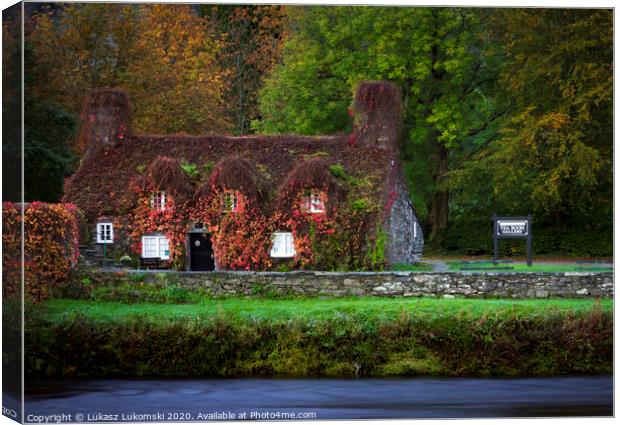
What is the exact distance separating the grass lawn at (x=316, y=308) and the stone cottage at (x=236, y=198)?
3825 millimetres

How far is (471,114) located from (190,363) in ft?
49.9

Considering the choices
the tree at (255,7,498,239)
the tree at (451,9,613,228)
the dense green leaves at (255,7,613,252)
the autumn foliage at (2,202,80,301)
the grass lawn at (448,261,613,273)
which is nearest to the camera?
the autumn foliage at (2,202,80,301)

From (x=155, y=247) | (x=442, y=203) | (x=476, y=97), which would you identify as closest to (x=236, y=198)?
(x=155, y=247)

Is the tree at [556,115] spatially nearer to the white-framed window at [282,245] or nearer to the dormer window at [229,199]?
the white-framed window at [282,245]

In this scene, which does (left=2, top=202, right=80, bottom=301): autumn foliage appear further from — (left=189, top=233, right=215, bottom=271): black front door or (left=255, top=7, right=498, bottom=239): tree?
(left=255, top=7, right=498, bottom=239): tree

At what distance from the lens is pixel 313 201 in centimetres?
2869

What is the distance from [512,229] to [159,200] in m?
8.36

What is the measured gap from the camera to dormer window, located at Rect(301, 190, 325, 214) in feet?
93.7

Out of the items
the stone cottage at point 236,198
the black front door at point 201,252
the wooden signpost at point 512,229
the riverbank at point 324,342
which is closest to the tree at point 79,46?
the riverbank at point 324,342

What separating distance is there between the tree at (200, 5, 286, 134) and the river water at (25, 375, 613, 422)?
607 centimetres

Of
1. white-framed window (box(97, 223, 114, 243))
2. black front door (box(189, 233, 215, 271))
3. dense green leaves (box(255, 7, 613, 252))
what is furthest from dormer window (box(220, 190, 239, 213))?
white-framed window (box(97, 223, 114, 243))

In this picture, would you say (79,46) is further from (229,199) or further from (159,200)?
(229,199)

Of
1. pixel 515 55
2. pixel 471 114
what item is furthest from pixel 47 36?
pixel 471 114

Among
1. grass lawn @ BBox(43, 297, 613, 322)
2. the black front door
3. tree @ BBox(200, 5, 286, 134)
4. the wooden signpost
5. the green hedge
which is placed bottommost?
the green hedge
